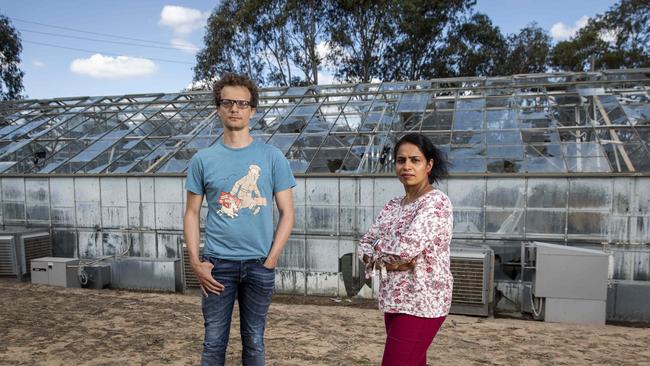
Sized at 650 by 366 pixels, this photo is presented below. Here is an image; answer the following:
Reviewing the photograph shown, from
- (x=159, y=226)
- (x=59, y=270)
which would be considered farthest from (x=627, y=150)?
(x=59, y=270)

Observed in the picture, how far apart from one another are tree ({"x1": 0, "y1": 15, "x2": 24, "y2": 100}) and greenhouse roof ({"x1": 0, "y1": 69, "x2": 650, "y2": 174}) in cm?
1471

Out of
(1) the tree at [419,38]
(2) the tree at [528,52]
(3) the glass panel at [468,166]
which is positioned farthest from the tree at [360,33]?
(3) the glass panel at [468,166]

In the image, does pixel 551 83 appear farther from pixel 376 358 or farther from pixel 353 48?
pixel 353 48

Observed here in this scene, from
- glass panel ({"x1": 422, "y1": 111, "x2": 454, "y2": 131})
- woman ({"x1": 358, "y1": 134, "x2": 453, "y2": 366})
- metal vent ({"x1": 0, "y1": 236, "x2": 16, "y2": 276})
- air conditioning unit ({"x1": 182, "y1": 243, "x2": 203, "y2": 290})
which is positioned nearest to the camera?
woman ({"x1": 358, "y1": 134, "x2": 453, "y2": 366})

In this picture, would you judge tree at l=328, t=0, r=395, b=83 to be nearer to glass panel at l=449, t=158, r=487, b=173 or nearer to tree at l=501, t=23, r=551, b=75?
tree at l=501, t=23, r=551, b=75

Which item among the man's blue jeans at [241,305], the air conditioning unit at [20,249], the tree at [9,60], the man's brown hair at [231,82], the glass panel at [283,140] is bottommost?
the air conditioning unit at [20,249]

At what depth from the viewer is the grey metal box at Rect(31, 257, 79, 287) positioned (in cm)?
743

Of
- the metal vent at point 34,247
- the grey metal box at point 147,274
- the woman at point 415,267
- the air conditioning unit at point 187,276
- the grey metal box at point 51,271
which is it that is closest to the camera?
the woman at point 415,267

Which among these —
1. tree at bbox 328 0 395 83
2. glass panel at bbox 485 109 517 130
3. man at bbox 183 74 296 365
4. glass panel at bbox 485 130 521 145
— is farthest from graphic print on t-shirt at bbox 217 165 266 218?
tree at bbox 328 0 395 83

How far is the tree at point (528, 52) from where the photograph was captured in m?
23.7

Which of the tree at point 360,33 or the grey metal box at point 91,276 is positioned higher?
the tree at point 360,33

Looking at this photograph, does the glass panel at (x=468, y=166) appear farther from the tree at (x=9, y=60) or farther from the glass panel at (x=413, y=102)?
the tree at (x=9, y=60)

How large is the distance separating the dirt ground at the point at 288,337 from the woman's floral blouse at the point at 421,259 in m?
2.35

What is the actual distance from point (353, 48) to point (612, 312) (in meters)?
18.3
